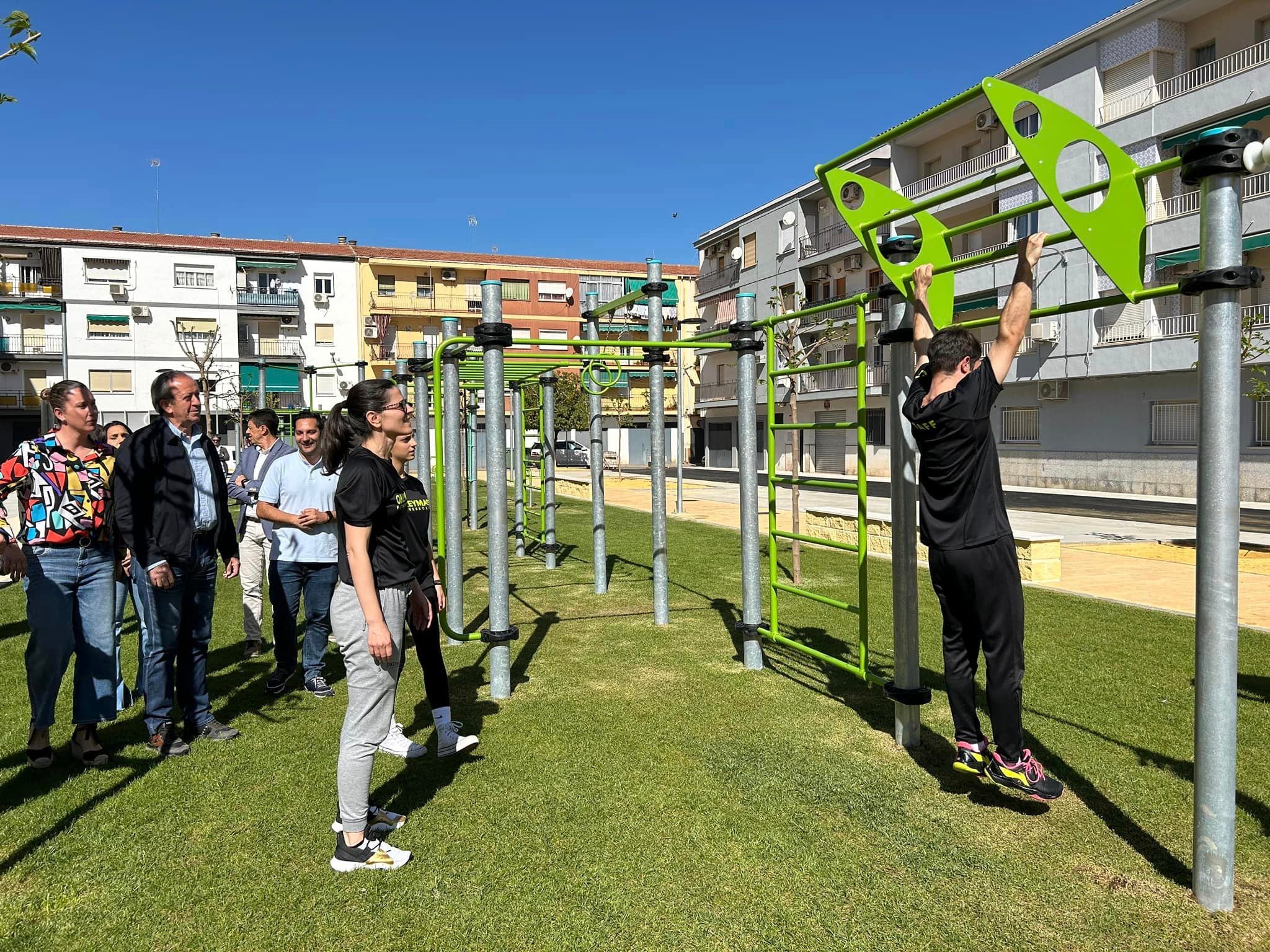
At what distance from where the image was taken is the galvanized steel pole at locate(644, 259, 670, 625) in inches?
271

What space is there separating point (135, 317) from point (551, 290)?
2282cm

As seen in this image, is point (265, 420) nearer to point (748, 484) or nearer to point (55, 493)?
point (55, 493)

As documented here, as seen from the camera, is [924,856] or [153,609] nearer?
[924,856]

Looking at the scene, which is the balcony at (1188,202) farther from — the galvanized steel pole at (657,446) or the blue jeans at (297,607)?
the blue jeans at (297,607)

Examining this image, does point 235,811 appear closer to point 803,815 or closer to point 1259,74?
point 803,815

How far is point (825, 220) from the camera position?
3853 centimetres

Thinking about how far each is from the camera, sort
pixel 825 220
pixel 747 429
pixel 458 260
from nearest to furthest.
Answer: pixel 747 429
pixel 825 220
pixel 458 260


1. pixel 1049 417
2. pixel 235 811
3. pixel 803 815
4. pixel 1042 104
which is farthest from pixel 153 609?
pixel 1049 417

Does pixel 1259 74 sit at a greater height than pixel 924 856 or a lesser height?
greater

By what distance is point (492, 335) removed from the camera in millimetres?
5074

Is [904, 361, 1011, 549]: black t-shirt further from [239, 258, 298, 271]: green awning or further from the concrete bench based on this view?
[239, 258, 298, 271]: green awning

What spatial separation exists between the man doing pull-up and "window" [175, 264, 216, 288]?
160 feet

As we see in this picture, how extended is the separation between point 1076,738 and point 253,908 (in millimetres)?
3769

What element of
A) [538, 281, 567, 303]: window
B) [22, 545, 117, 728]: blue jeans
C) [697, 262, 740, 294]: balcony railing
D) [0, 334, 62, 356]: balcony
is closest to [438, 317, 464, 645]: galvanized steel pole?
[22, 545, 117, 728]: blue jeans
